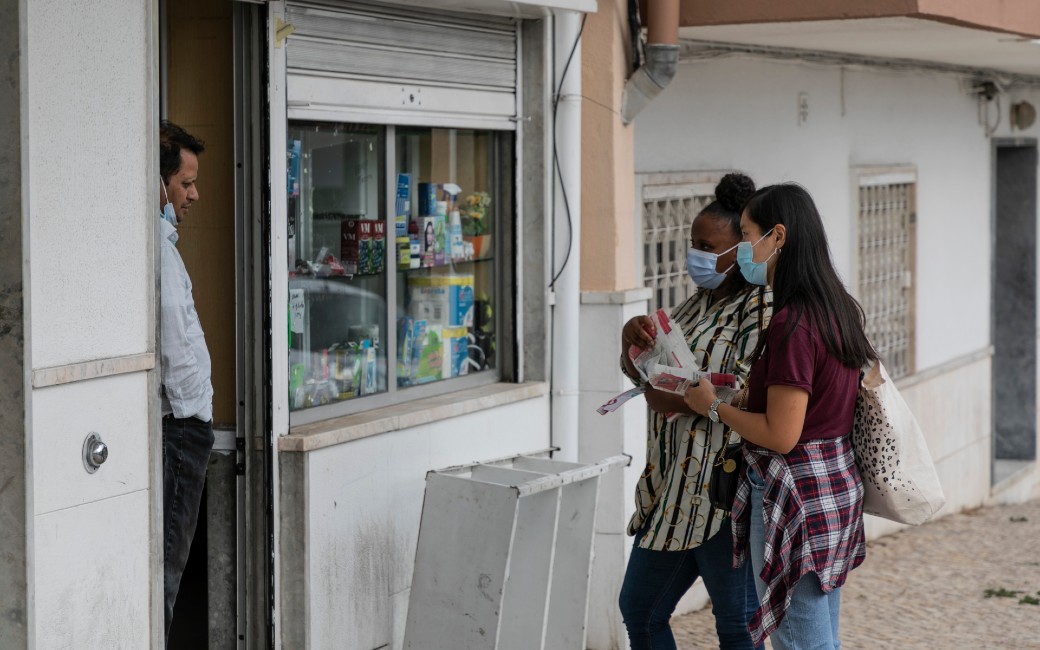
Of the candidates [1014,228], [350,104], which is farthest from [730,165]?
[1014,228]

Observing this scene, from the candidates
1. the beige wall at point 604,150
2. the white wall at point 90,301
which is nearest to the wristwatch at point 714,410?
the white wall at point 90,301

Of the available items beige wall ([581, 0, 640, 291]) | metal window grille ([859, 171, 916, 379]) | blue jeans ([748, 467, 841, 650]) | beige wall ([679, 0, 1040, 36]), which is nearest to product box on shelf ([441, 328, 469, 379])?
beige wall ([581, 0, 640, 291])

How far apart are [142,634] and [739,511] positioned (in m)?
1.80

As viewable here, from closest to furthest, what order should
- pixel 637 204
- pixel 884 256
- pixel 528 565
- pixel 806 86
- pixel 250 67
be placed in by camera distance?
pixel 250 67, pixel 528 565, pixel 637 204, pixel 806 86, pixel 884 256

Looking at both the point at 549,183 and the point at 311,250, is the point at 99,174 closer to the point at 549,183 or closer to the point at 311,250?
the point at 311,250

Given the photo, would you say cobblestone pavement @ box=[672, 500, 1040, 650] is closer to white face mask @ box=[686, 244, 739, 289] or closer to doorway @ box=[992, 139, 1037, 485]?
doorway @ box=[992, 139, 1037, 485]

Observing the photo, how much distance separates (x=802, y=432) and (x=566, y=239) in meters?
2.21

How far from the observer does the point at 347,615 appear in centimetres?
488

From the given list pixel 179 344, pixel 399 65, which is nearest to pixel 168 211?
pixel 179 344

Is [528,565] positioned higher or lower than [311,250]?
lower

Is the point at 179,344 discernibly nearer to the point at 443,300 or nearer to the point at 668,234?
the point at 443,300

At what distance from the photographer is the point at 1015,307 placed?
12211mm

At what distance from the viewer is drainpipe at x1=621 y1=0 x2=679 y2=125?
5.91 m

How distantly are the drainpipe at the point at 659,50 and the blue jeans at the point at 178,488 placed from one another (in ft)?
8.65
